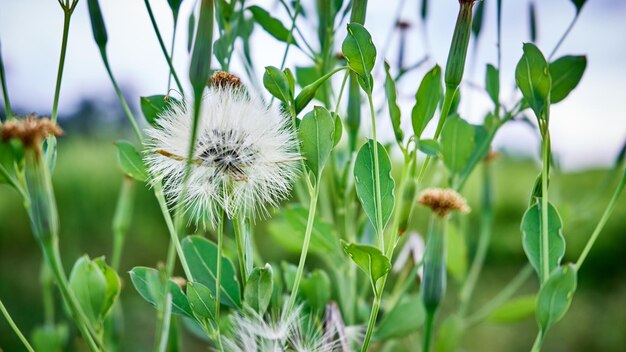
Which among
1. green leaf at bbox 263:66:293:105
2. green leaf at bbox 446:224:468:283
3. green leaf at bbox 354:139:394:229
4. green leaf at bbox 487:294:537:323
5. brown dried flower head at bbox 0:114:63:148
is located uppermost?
green leaf at bbox 263:66:293:105

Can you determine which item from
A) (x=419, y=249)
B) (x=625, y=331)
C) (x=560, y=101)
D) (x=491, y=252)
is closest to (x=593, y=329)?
(x=625, y=331)

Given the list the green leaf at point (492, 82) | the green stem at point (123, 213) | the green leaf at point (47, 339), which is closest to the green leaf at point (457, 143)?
the green leaf at point (492, 82)

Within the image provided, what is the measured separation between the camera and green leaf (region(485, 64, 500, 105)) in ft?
1.27

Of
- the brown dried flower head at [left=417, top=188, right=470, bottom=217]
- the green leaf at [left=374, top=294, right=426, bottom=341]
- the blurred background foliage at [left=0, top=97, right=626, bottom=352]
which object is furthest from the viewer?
the blurred background foliage at [left=0, top=97, right=626, bottom=352]

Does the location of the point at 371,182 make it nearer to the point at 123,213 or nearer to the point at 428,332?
the point at 428,332

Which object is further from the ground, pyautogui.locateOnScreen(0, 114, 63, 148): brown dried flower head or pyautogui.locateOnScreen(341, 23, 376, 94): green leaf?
pyautogui.locateOnScreen(341, 23, 376, 94): green leaf

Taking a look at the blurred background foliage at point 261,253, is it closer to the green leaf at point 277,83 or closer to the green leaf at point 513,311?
the green leaf at point 513,311

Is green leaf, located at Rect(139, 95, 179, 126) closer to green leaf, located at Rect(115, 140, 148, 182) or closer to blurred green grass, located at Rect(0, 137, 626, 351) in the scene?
green leaf, located at Rect(115, 140, 148, 182)

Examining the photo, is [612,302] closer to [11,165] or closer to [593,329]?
[593,329]

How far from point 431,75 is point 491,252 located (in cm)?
137

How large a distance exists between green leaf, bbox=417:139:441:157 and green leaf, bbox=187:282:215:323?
122mm

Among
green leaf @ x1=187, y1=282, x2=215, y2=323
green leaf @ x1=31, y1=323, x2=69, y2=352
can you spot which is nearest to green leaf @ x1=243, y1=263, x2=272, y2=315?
green leaf @ x1=187, y1=282, x2=215, y2=323

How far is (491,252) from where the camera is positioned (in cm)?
159

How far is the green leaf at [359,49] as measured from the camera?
27 centimetres
